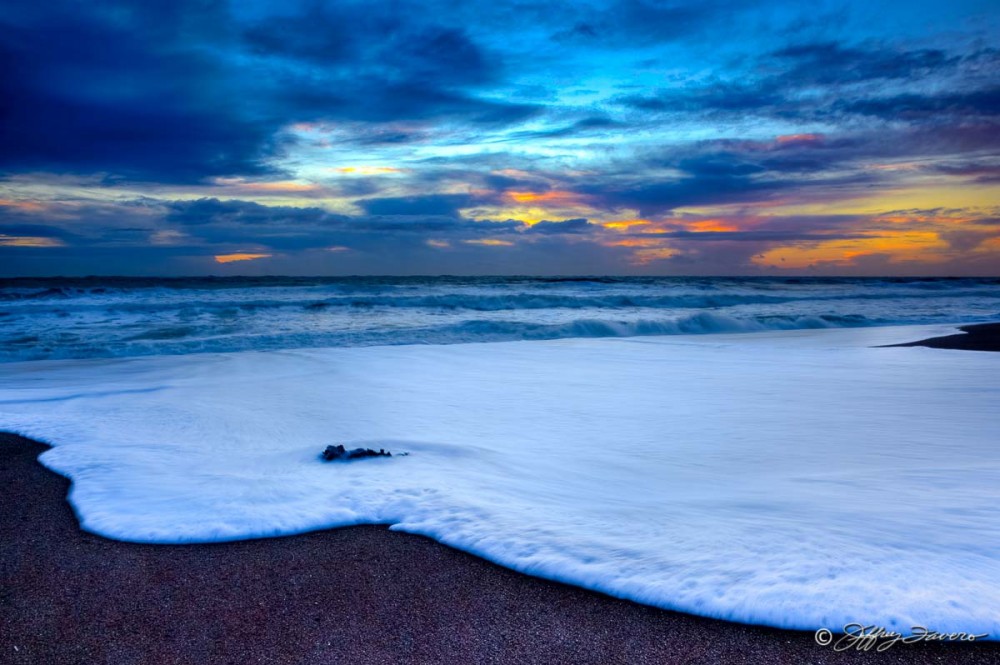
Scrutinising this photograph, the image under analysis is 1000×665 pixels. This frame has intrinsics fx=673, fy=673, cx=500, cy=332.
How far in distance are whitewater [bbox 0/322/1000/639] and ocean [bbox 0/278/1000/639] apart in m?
0.01

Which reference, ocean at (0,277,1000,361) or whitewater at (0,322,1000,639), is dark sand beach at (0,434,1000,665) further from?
ocean at (0,277,1000,361)

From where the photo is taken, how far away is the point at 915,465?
3330 mm

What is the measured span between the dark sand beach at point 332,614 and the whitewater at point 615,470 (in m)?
0.10

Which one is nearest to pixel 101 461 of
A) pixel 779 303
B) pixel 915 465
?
A: pixel 915 465

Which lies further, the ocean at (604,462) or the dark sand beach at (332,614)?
the ocean at (604,462)

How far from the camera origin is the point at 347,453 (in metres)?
3.68

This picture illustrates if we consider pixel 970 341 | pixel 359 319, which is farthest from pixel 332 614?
pixel 359 319

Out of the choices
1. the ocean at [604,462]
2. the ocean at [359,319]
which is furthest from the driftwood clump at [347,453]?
the ocean at [359,319]

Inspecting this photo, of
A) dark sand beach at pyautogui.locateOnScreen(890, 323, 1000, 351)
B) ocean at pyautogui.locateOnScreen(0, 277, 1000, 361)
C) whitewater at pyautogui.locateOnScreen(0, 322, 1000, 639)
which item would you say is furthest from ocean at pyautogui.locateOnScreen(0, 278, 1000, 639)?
ocean at pyautogui.locateOnScreen(0, 277, 1000, 361)

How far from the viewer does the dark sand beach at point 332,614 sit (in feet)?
5.95

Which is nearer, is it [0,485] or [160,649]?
[160,649]

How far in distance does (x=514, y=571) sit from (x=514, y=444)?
166cm

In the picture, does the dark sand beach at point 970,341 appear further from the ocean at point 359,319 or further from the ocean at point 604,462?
the ocean at point 359,319

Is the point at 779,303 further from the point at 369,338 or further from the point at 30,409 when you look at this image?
the point at 30,409
